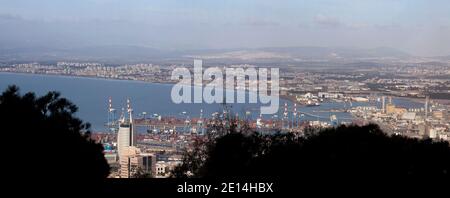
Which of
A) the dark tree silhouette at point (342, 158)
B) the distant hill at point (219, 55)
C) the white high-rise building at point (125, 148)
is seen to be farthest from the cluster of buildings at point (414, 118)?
the distant hill at point (219, 55)

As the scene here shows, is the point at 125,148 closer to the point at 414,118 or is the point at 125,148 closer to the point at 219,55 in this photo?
the point at 414,118

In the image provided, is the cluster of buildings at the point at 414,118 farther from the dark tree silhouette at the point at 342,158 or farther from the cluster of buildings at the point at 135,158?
the dark tree silhouette at the point at 342,158

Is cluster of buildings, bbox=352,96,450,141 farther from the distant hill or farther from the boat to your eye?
the distant hill

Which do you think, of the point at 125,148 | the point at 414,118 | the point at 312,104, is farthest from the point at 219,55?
the point at 125,148

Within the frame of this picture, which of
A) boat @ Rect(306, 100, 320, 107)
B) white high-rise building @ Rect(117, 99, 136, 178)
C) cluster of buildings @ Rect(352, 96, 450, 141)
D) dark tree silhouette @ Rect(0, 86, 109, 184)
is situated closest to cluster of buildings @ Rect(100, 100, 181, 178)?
white high-rise building @ Rect(117, 99, 136, 178)

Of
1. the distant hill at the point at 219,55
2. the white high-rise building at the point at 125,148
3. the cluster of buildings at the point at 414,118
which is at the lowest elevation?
the white high-rise building at the point at 125,148
